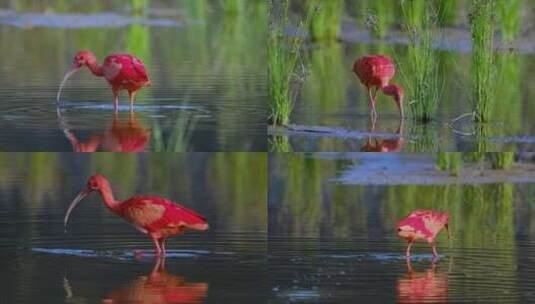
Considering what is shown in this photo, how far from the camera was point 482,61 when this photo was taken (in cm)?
940

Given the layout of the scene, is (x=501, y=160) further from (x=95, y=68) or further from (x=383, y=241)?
(x=95, y=68)

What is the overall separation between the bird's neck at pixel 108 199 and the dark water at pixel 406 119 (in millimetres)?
1124

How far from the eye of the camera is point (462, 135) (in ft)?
30.3

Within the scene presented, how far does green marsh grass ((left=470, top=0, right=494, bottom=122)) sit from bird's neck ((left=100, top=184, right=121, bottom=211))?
211 cm

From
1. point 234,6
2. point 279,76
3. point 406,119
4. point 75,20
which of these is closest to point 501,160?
point 406,119

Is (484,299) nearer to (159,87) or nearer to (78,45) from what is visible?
(159,87)

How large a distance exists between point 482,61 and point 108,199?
2.18 m

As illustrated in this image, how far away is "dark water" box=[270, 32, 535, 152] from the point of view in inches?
362

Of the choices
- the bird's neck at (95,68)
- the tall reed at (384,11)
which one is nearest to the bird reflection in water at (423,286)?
the bird's neck at (95,68)

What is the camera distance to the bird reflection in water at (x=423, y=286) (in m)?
7.13

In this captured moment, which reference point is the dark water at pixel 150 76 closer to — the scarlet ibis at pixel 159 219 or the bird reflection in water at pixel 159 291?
the scarlet ibis at pixel 159 219

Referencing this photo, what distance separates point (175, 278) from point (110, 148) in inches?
53.4

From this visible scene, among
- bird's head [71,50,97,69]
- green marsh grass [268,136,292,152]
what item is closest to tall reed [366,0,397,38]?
green marsh grass [268,136,292,152]

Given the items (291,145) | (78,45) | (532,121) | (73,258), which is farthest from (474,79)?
(78,45)
